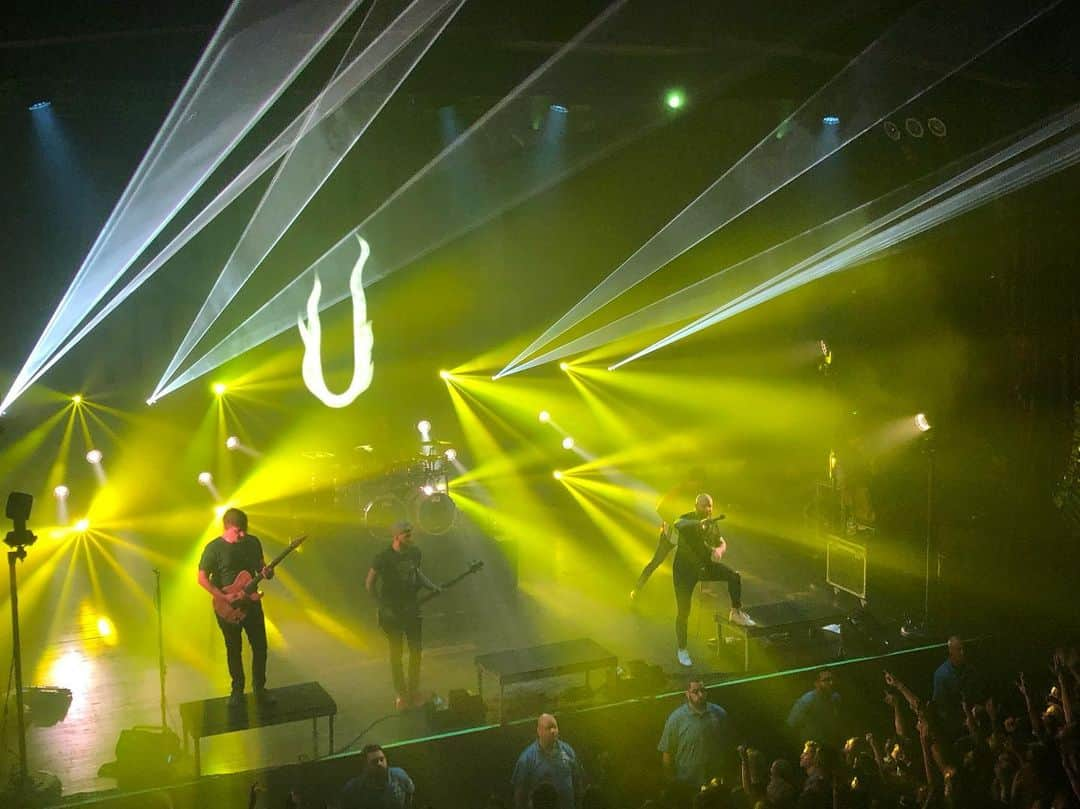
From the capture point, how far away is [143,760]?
5.65 m

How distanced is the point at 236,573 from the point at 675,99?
257 inches

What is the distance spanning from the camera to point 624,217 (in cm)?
1125

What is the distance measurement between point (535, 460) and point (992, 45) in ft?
21.6

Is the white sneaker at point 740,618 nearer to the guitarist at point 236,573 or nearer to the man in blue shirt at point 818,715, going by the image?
the man in blue shirt at point 818,715

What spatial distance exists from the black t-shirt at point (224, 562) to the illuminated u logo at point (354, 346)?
4.98 m

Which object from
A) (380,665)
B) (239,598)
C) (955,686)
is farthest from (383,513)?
(955,686)

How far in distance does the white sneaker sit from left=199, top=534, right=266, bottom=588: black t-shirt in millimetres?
3571

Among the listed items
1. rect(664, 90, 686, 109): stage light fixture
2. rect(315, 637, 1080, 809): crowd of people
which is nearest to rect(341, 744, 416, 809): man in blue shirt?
rect(315, 637, 1080, 809): crowd of people

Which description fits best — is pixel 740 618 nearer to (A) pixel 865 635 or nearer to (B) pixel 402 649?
(A) pixel 865 635

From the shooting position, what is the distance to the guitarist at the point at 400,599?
21.7ft

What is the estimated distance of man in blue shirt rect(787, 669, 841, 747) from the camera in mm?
6199

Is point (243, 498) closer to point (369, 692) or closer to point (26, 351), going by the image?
point (26, 351)

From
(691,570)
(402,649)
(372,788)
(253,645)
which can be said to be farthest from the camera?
(691,570)

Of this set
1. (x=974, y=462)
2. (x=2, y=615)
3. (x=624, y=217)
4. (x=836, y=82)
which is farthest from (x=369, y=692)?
(x=836, y=82)
